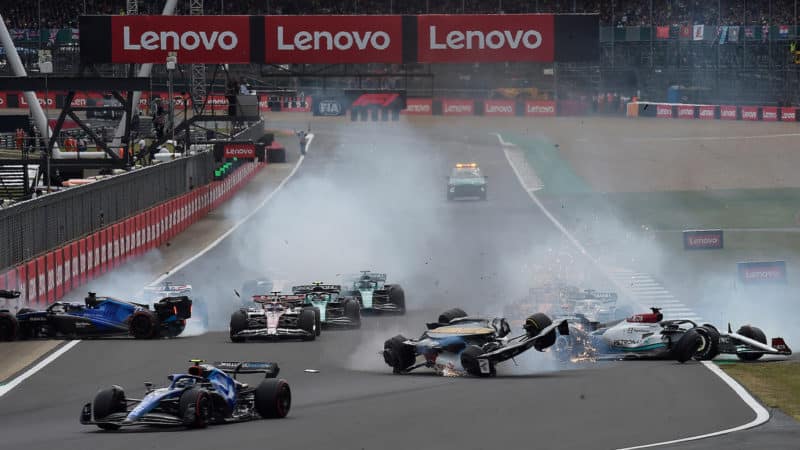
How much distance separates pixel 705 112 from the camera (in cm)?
10550

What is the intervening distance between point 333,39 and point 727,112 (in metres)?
63.9

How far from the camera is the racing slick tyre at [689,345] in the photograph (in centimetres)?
2406

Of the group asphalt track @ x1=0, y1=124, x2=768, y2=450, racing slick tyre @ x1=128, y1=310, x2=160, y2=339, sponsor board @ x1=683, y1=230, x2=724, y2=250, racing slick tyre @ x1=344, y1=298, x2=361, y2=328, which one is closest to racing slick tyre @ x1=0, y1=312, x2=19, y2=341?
asphalt track @ x1=0, y1=124, x2=768, y2=450

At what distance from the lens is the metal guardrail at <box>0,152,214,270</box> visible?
32.2 meters

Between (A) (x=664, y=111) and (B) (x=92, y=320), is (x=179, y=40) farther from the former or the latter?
(A) (x=664, y=111)

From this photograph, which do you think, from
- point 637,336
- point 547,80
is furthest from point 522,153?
point 637,336

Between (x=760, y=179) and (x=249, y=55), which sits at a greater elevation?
(x=249, y=55)

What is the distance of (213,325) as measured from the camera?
3089 cm

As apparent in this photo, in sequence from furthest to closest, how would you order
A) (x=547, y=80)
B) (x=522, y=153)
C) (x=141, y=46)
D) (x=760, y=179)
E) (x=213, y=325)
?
(x=547, y=80)
(x=522, y=153)
(x=760, y=179)
(x=141, y=46)
(x=213, y=325)

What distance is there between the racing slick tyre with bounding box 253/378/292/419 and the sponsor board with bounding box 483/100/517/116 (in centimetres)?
9085

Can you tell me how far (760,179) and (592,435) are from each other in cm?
6131

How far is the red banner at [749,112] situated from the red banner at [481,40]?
6125cm

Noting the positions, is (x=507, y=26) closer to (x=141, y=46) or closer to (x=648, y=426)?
(x=141, y=46)

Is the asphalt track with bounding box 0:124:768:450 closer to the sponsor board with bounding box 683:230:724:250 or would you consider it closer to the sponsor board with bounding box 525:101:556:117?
the sponsor board with bounding box 683:230:724:250
